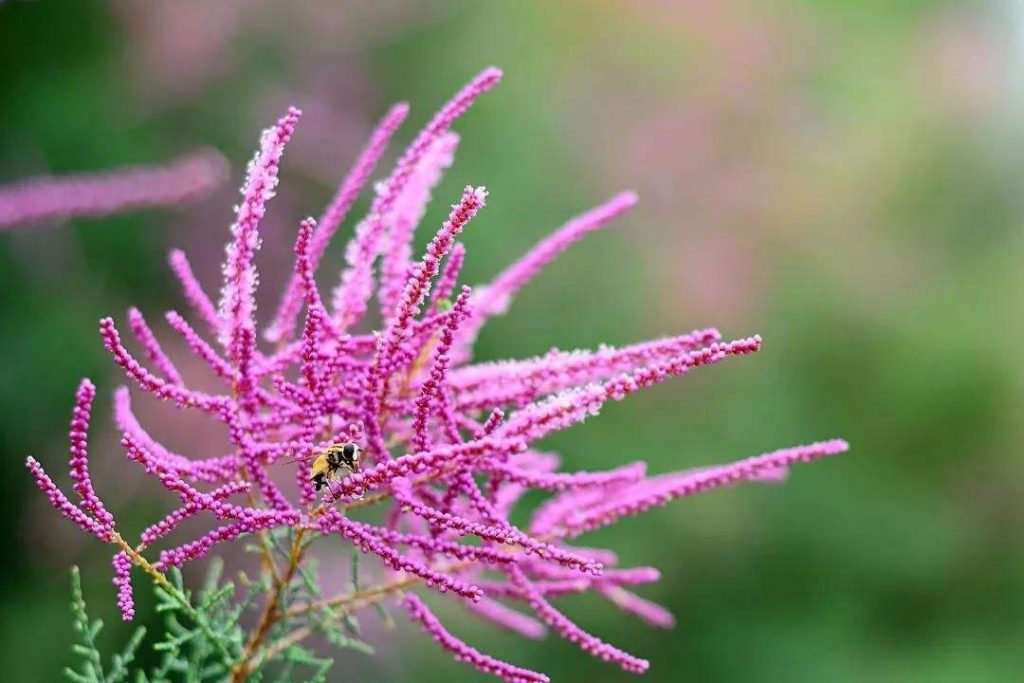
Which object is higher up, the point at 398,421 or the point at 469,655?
the point at 398,421

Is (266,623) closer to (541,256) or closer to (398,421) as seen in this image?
(398,421)

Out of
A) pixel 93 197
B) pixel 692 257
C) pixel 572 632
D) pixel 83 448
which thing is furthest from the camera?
pixel 692 257

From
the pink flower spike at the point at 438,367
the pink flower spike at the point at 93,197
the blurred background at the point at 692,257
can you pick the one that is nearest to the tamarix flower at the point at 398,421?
the pink flower spike at the point at 438,367

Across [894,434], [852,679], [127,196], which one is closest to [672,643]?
[852,679]

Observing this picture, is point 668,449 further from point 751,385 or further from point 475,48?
point 475,48

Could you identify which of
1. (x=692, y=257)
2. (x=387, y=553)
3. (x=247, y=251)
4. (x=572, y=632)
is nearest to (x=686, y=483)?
(x=572, y=632)

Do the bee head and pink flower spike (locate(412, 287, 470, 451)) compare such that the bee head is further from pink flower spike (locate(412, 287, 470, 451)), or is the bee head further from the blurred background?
the blurred background

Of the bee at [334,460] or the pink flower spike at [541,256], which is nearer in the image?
the bee at [334,460]

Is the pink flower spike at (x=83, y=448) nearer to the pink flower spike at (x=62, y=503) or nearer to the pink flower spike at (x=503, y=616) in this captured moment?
the pink flower spike at (x=62, y=503)
